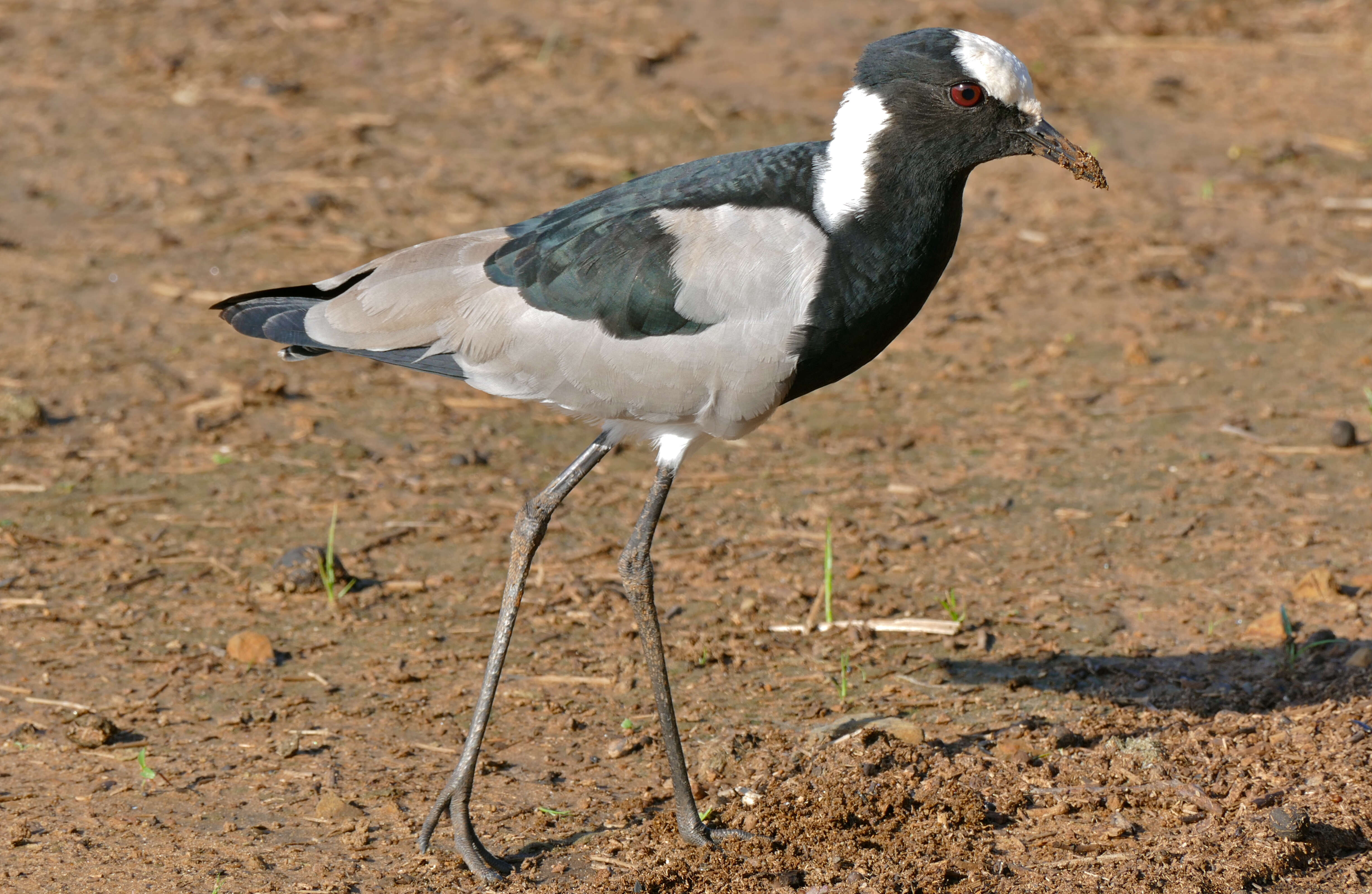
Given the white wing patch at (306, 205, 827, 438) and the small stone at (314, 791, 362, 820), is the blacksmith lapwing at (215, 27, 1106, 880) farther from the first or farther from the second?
the small stone at (314, 791, 362, 820)

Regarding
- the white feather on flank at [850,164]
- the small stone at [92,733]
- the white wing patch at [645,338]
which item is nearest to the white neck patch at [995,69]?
the white feather on flank at [850,164]

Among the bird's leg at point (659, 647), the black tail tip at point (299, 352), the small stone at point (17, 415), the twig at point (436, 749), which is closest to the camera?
the bird's leg at point (659, 647)

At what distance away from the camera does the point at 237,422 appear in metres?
6.77

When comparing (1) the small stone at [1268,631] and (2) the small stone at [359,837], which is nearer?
(2) the small stone at [359,837]

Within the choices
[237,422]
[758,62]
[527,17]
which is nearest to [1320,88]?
[758,62]

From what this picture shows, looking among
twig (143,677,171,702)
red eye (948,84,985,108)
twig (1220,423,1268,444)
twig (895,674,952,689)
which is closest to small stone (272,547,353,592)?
twig (143,677,171,702)

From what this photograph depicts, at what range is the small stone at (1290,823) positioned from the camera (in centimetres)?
411

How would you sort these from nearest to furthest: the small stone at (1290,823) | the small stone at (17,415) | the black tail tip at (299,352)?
the small stone at (1290,823) < the black tail tip at (299,352) < the small stone at (17,415)

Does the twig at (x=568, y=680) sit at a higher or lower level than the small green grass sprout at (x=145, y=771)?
lower

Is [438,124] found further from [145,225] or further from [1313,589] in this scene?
[1313,589]

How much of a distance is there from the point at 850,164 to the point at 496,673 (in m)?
1.81

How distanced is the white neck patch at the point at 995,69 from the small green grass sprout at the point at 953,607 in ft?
6.50

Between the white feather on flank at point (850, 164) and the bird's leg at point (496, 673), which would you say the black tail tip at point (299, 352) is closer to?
the bird's leg at point (496, 673)

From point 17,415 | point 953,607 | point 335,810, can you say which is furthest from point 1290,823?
point 17,415
